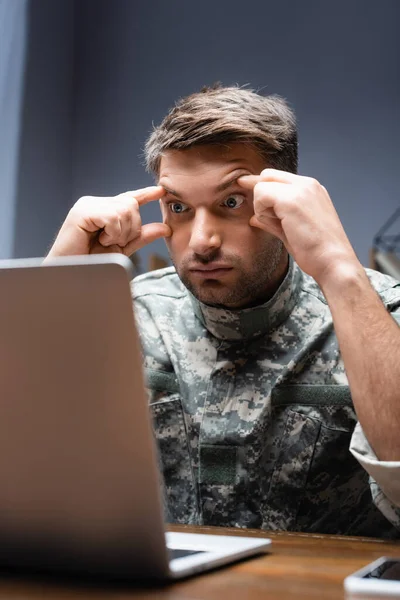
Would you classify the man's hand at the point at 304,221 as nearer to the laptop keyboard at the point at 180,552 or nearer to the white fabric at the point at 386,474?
the white fabric at the point at 386,474

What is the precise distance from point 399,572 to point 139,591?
237 mm

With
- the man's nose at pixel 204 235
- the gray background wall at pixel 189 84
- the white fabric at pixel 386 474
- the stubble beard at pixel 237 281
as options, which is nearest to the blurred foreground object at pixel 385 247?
the gray background wall at pixel 189 84

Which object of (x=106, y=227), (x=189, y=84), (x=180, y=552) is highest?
(x=189, y=84)

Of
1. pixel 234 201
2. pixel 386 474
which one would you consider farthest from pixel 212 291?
pixel 386 474

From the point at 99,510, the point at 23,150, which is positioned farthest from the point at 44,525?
the point at 23,150

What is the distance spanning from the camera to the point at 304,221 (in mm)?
1210

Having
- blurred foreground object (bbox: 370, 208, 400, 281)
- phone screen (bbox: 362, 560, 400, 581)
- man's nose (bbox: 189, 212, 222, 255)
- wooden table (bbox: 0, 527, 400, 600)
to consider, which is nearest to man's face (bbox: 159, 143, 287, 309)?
man's nose (bbox: 189, 212, 222, 255)

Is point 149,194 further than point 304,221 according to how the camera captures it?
Yes

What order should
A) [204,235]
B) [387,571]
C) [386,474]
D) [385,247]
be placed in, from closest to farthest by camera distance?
[387,571], [386,474], [204,235], [385,247]

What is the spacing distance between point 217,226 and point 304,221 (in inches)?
7.8

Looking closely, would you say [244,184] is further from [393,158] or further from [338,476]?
[393,158]

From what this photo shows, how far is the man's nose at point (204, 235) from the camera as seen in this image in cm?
133

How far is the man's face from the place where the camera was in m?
1.36

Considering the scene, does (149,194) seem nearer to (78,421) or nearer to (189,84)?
(78,421)
